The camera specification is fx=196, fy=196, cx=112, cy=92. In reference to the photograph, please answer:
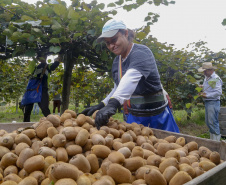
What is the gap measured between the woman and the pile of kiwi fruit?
13.8 inches

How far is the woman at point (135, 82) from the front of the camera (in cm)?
190

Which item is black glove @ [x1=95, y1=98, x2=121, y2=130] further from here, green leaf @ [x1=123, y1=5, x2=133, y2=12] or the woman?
green leaf @ [x1=123, y1=5, x2=133, y2=12]

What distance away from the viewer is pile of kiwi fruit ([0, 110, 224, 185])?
984mm

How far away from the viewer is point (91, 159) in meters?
1.18

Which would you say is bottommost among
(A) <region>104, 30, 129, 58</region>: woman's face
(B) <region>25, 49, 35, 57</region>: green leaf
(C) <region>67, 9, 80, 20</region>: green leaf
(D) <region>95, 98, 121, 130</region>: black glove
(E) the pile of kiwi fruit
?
(E) the pile of kiwi fruit

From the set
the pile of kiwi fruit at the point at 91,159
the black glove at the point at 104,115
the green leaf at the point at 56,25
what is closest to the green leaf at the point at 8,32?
the green leaf at the point at 56,25

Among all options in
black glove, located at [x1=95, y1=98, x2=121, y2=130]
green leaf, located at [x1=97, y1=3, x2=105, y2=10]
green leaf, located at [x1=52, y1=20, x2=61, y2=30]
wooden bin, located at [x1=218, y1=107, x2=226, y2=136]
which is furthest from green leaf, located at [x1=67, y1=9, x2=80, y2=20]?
wooden bin, located at [x1=218, y1=107, x2=226, y2=136]

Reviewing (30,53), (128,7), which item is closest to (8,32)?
(30,53)

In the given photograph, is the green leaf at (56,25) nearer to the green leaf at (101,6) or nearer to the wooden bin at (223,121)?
the green leaf at (101,6)

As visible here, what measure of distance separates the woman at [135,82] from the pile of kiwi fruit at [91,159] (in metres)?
0.35

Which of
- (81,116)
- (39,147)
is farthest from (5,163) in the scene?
(81,116)

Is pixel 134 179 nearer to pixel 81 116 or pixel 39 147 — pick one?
pixel 39 147

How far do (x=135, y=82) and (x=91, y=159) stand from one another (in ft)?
3.12

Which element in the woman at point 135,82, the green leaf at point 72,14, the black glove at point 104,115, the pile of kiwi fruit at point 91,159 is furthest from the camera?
the green leaf at point 72,14
